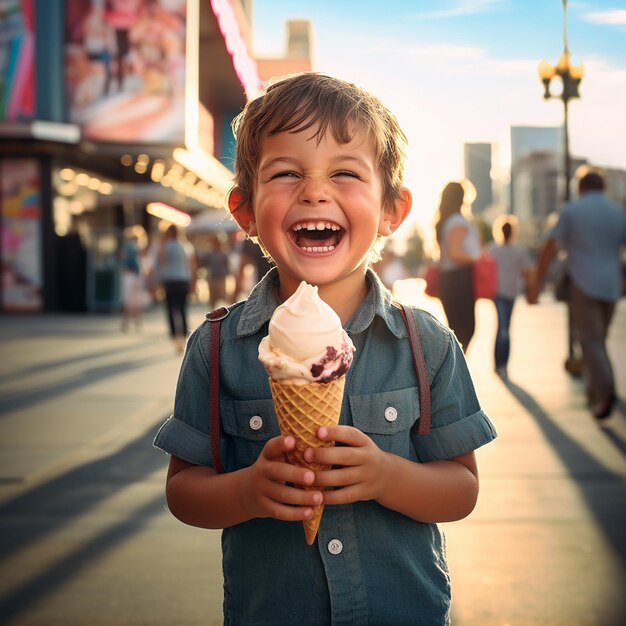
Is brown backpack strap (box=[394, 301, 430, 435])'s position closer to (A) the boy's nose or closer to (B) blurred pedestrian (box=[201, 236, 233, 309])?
(A) the boy's nose

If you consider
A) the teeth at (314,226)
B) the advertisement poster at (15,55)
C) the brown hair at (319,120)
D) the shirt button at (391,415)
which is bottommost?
the shirt button at (391,415)

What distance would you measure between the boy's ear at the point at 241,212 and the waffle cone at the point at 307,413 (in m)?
0.51

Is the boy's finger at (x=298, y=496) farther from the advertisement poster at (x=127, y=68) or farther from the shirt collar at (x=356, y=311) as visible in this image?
the advertisement poster at (x=127, y=68)

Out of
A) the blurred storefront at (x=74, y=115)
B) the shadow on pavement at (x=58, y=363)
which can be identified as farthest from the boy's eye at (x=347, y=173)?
the blurred storefront at (x=74, y=115)

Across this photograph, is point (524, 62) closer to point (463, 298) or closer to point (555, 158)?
point (463, 298)

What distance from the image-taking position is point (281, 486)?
1.58 metres

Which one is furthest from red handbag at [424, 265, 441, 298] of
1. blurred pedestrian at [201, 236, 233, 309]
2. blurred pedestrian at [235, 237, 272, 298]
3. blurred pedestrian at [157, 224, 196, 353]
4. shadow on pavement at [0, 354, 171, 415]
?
blurred pedestrian at [201, 236, 233, 309]

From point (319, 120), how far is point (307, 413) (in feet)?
2.07

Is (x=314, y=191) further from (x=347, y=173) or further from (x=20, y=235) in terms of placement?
(x=20, y=235)

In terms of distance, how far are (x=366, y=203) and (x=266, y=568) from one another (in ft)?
2.73

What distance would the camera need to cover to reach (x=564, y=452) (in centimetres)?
592

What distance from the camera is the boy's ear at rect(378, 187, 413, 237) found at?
2.08 metres

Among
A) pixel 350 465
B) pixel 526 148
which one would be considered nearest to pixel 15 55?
pixel 350 465

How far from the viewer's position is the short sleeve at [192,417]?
6.37 ft
